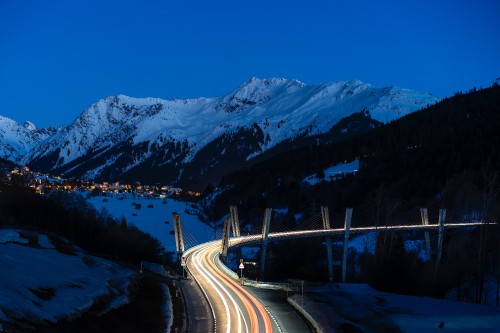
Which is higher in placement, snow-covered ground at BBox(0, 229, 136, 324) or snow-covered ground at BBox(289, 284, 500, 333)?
snow-covered ground at BBox(0, 229, 136, 324)

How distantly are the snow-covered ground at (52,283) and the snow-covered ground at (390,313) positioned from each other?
14744 millimetres

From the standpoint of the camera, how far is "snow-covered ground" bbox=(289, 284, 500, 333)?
107 ft

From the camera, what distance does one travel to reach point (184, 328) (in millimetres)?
32438

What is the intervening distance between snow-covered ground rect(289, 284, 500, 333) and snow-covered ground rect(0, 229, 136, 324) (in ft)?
48.4

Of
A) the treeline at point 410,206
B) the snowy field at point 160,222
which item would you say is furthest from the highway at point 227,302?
the snowy field at point 160,222

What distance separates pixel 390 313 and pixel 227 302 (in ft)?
41.5

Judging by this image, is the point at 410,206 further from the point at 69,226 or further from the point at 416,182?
the point at 69,226

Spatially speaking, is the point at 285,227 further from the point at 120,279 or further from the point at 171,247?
the point at 120,279

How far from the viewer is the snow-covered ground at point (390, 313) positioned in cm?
3269

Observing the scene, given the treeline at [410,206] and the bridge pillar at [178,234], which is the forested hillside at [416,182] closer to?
the treeline at [410,206]

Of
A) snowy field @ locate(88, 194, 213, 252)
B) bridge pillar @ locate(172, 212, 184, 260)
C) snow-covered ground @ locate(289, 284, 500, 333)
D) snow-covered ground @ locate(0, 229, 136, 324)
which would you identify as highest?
snowy field @ locate(88, 194, 213, 252)

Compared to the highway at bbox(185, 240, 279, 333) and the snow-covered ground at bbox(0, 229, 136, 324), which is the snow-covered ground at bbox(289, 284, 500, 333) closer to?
the highway at bbox(185, 240, 279, 333)

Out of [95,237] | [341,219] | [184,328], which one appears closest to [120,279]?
[184,328]

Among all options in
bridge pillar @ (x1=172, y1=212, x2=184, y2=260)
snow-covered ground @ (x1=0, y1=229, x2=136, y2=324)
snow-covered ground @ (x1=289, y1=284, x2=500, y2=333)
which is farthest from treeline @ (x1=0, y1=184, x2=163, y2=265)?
snow-covered ground @ (x1=289, y1=284, x2=500, y2=333)
